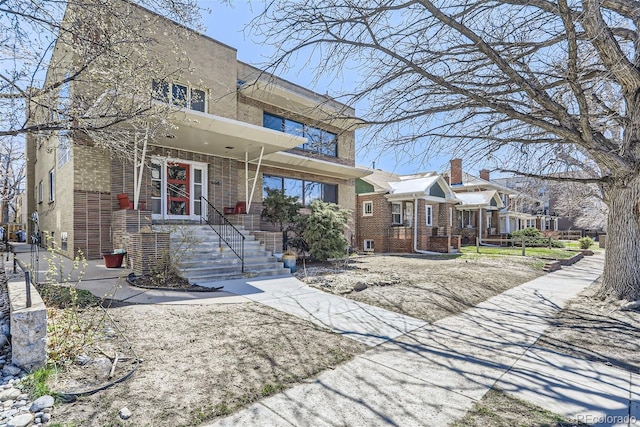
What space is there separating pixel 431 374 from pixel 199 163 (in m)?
10.4

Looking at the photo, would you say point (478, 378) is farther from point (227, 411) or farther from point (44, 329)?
point (44, 329)

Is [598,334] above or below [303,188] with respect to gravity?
below

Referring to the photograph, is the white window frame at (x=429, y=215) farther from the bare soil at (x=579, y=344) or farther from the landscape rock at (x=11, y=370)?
the landscape rock at (x=11, y=370)

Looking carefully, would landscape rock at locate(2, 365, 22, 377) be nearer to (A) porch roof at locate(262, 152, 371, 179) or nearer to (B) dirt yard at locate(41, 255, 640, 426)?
(B) dirt yard at locate(41, 255, 640, 426)

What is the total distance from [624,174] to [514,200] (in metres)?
4.19

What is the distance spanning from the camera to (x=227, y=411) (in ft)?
8.86

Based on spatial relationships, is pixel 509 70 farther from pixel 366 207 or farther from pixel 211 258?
pixel 366 207

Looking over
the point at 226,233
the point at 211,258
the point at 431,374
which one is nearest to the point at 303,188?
the point at 226,233

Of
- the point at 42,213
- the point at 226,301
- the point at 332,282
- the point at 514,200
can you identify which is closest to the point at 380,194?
the point at 514,200

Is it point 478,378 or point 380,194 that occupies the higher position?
point 380,194

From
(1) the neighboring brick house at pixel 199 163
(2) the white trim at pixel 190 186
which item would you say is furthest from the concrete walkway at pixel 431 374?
(2) the white trim at pixel 190 186

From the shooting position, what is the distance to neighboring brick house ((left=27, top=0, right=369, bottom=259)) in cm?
869

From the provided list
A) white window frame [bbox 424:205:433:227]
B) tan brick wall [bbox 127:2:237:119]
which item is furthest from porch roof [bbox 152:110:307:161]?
white window frame [bbox 424:205:433:227]

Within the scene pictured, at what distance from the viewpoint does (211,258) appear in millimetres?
8953
